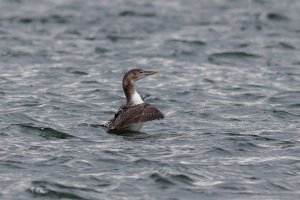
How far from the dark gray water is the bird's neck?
1.63ft

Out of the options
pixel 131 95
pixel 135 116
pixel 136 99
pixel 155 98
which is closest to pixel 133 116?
pixel 135 116

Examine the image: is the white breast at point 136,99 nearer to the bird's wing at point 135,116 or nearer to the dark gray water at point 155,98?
the dark gray water at point 155,98

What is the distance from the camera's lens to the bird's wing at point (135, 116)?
13.3 m

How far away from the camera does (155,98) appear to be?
16828 millimetres

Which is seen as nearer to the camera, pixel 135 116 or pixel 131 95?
pixel 135 116

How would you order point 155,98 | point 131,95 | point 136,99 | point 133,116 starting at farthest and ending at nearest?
point 155,98, point 131,95, point 136,99, point 133,116

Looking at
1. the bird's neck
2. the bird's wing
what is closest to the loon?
the bird's wing

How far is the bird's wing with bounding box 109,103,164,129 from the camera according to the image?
1332cm

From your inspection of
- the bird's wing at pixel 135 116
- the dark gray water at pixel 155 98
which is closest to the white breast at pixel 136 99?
the dark gray water at pixel 155 98

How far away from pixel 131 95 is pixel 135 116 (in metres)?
1.10

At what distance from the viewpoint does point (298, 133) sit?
1398 centimetres

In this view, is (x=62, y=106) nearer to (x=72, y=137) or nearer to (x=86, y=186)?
(x=72, y=137)

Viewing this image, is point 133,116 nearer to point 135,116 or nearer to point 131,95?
point 135,116

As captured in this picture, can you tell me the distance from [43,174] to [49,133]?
2297mm
